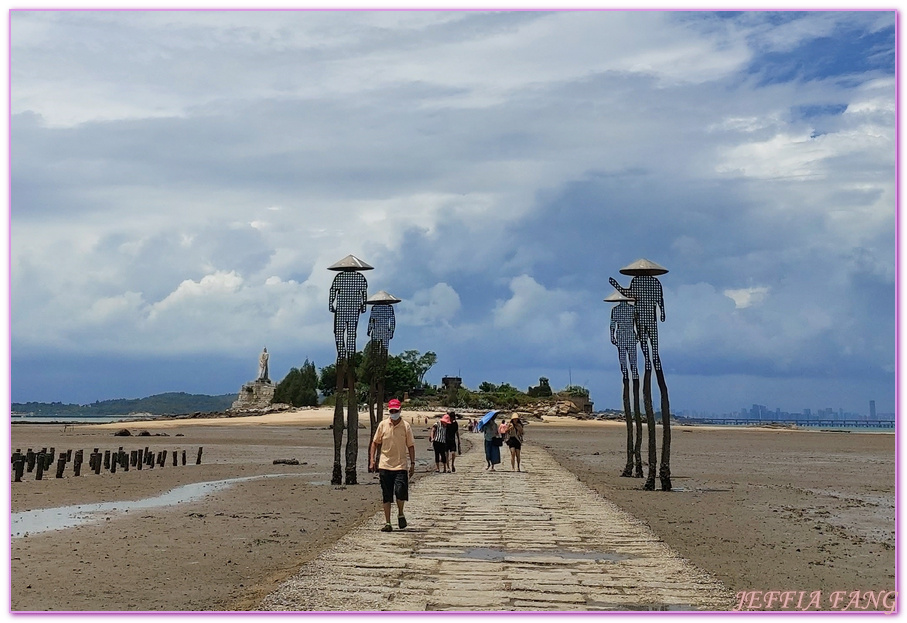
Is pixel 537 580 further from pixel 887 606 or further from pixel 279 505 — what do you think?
pixel 279 505

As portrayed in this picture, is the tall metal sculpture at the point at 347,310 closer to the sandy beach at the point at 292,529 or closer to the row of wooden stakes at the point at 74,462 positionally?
the sandy beach at the point at 292,529

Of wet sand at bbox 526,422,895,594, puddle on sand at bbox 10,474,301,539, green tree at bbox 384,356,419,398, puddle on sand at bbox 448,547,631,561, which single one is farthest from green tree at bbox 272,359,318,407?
puddle on sand at bbox 448,547,631,561

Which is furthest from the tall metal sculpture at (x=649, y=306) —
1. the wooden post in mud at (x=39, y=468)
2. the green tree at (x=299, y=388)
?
the green tree at (x=299, y=388)

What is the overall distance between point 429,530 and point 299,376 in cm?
10022

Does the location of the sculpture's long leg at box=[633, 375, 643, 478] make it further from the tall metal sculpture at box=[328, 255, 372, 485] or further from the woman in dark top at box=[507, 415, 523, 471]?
the tall metal sculpture at box=[328, 255, 372, 485]

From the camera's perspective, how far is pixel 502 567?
34.2 ft

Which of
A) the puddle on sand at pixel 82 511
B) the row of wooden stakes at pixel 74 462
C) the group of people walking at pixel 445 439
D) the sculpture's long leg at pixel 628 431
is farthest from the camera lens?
the sculpture's long leg at pixel 628 431

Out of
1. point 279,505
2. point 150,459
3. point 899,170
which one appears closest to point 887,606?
point 899,170

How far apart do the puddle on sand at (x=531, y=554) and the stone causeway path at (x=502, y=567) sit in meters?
0.01

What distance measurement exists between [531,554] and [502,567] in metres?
1.03

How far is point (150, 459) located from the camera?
99.8ft

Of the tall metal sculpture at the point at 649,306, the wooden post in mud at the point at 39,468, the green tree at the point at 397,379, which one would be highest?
the green tree at the point at 397,379

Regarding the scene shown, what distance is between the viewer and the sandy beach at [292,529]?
10523 millimetres

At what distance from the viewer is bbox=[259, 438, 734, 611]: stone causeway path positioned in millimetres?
8898
